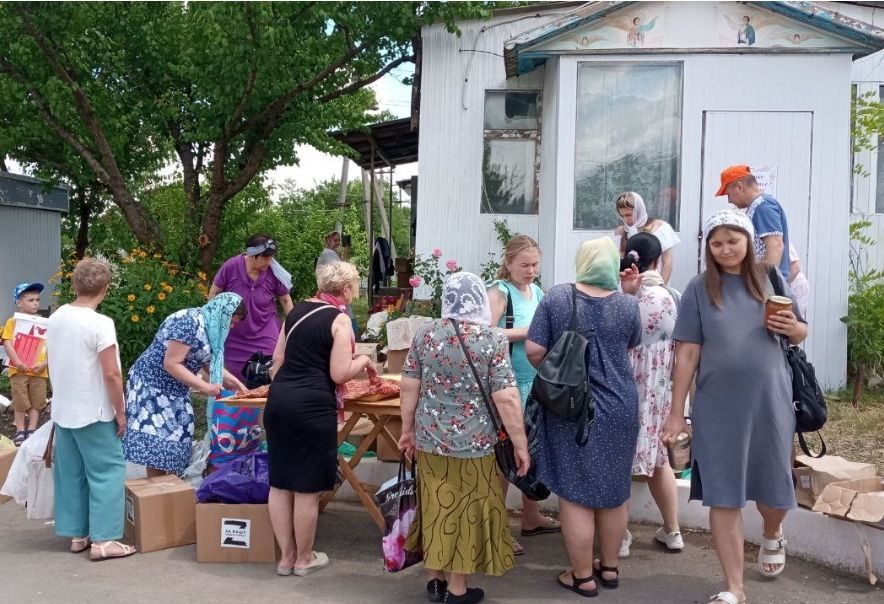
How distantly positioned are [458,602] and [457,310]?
1414 mm

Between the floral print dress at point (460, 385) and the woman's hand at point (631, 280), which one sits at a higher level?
the woman's hand at point (631, 280)

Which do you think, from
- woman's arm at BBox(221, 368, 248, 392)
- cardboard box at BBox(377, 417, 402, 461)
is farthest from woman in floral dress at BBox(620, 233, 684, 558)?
woman's arm at BBox(221, 368, 248, 392)

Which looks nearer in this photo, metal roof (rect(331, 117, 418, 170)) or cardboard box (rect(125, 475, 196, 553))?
cardboard box (rect(125, 475, 196, 553))

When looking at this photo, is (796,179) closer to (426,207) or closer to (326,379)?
(426,207)

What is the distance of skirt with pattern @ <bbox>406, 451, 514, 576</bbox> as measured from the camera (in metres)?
3.85

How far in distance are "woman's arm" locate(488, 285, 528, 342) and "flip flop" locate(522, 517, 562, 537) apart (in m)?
1.23

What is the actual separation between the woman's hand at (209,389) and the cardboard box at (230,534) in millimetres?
660

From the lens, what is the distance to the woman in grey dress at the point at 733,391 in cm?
367

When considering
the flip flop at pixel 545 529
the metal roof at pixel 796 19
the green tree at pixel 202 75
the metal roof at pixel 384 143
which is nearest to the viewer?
the flip flop at pixel 545 529

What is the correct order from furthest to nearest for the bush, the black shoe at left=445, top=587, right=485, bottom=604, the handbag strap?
the bush
the black shoe at left=445, top=587, right=485, bottom=604
the handbag strap

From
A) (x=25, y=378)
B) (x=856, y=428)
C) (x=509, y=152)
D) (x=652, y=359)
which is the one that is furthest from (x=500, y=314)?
(x=509, y=152)

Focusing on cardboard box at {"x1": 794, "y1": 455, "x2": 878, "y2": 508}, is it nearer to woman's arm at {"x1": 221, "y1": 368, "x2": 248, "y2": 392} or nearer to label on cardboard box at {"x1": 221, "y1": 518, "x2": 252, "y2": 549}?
label on cardboard box at {"x1": 221, "y1": 518, "x2": 252, "y2": 549}

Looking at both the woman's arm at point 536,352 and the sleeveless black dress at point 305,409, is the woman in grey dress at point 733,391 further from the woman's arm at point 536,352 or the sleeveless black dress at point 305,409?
the sleeveless black dress at point 305,409

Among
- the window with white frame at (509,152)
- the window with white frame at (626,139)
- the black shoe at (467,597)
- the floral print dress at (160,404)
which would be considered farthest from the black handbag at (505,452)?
the window with white frame at (509,152)
